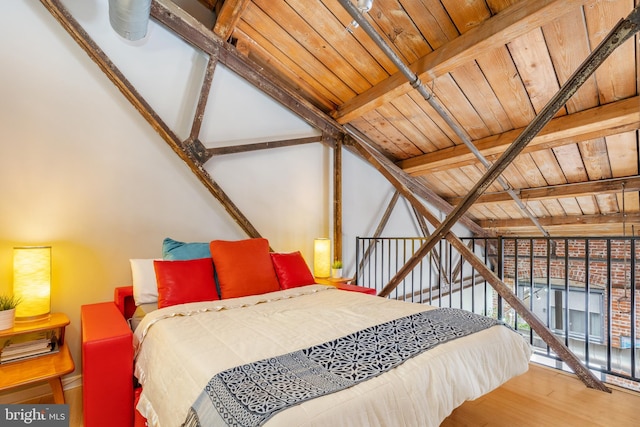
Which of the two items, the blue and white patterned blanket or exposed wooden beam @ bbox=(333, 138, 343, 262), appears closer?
the blue and white patterned blanket

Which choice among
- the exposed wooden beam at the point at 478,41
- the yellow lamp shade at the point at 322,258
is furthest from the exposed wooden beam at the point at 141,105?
the exposed wooden beam at the point at 478,41

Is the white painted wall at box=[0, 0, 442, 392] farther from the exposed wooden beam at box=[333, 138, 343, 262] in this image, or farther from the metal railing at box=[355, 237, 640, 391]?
the metal railing at box=[355, 237, 640, 391]

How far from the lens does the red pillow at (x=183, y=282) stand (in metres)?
2.14

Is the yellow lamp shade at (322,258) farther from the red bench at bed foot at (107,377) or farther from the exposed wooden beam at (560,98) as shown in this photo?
the red bench at bed foot at (107,377)

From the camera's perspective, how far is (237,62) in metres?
3.31

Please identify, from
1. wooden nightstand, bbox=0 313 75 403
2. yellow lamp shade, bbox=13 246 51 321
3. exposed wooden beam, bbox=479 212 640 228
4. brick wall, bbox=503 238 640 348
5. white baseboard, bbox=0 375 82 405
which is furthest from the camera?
brick wall, bbox=503 238 640 348

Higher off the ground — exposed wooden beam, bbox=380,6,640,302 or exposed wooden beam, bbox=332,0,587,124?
exposed wooden beam, bbox=332,0,587,124

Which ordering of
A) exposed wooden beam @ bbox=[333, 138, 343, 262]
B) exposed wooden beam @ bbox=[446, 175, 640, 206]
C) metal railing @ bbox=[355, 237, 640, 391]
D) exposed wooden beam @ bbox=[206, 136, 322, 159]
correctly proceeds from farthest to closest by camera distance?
metal railing @ bbox=[355, 237, 640, 391]
exposed wooden beam @ bbox=[333, 138, 343, 262]
exposed wooden beam @ bbox=[446, 175, 640, 206]
exposed wooden beam @ bbox=[206, 136, 322, 159]

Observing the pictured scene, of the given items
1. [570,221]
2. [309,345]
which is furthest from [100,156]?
[570,221]

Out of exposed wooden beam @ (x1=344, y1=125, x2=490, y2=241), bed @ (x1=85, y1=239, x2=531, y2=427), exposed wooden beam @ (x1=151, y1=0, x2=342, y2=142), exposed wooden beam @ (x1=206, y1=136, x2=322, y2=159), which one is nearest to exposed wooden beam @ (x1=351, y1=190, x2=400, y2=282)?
exposed wooden beam @ (x1=344, y1=125, x2=490, y2=241)

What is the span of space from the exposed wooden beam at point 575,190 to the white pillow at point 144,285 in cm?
488

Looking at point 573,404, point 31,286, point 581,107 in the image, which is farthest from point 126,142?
point 581,107

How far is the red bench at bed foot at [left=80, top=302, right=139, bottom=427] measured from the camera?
158 centimetres

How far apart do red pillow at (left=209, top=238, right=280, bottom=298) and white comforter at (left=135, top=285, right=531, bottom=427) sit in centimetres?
20
